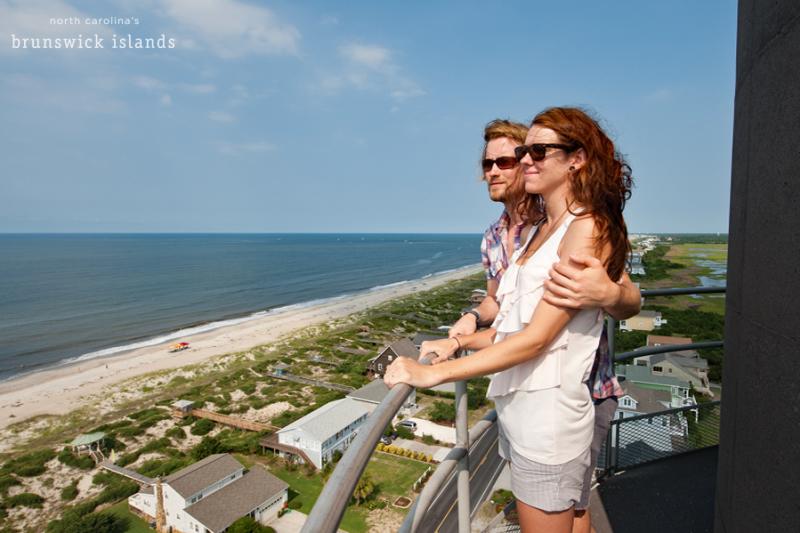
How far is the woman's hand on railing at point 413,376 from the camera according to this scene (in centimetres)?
129

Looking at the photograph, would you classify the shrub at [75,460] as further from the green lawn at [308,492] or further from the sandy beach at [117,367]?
the green lawn at [308,492]

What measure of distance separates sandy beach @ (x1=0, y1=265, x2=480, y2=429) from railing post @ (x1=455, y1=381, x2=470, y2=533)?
24099 mm

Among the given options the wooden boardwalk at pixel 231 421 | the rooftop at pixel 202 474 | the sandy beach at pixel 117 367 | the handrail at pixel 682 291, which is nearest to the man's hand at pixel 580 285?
the handrail at pixel 682 291

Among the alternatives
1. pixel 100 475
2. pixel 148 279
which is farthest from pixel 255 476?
pixel 148 279

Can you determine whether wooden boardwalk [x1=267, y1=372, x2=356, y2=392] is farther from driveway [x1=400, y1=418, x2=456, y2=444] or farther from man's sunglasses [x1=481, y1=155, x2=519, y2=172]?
man's sunglasses [x1=481, y1=155, x2=519, y2=172]

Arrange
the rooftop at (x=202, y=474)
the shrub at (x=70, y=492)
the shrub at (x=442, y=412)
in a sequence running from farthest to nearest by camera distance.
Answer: the shrub at (x=442, y=412), the shrub at (x=70, y=492), the rooftop at (x=202, y=474)

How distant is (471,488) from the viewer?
184cm

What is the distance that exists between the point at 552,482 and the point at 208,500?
1378cm

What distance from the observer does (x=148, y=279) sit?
6250cm

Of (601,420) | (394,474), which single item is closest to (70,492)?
(394,474)

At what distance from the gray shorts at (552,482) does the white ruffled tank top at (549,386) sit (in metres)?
0.03

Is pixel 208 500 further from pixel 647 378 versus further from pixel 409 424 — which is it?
pixel 647 378

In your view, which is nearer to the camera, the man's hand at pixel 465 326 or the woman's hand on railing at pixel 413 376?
the woman's hand on railing at pixel 413 376

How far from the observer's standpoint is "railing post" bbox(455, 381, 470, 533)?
4.99ft
